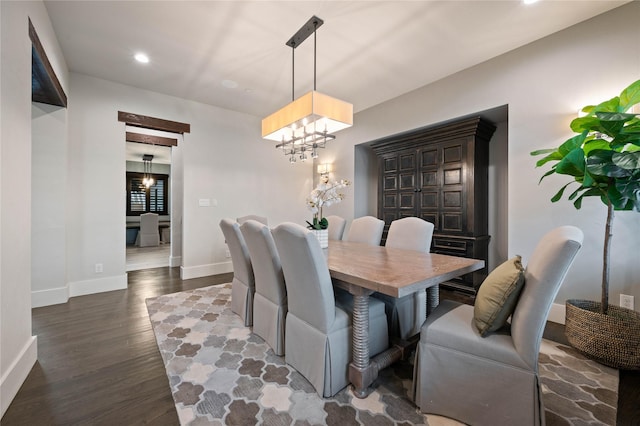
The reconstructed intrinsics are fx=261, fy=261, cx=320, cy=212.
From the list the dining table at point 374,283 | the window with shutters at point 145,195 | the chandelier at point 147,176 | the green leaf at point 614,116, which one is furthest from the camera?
the window with shutters at point 145,195

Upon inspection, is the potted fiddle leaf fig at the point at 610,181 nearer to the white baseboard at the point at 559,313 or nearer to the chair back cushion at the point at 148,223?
the white baseboard at the point at 559,313

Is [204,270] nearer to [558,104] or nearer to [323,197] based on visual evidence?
[323,197]

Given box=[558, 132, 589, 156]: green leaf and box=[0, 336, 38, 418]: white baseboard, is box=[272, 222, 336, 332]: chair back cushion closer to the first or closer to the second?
box=[0, 336, 38, 418]: white baseboard

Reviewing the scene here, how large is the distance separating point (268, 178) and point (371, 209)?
2.07m

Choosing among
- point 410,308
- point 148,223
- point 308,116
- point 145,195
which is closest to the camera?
point 410,308

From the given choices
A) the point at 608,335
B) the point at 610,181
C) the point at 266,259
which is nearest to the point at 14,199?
the point at 266,259

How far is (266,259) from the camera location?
1.94 meters

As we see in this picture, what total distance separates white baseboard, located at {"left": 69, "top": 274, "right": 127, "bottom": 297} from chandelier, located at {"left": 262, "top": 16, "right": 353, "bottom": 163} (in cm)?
290

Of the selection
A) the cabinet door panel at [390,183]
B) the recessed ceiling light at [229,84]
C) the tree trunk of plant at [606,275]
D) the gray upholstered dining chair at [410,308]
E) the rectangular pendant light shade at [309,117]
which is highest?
the recessed ceiling light at [229,84]

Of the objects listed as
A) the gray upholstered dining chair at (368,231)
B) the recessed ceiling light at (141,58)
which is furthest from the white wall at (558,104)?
the recessed ceiling light at (141,58)

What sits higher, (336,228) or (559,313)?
(336,228)

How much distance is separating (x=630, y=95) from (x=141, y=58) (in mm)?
4464

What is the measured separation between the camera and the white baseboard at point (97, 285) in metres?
3.31

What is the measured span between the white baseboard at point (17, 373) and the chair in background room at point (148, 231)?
19.1ft
